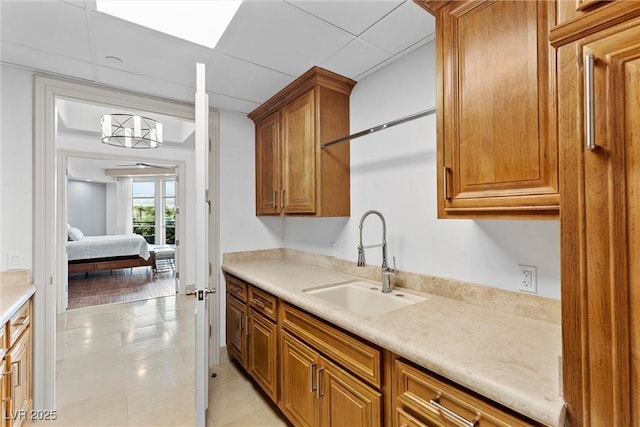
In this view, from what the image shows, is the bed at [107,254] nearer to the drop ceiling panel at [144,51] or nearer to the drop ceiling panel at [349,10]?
the drop ceiling panel at [144,51]

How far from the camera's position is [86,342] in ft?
10.3

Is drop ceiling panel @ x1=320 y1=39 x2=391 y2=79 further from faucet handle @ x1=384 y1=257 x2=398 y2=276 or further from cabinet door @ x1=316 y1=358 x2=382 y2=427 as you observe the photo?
cabinet door @ x1=316 y1=358 x2=382 y2=427

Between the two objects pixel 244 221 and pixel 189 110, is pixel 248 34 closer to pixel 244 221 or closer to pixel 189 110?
A: pixel 189 110

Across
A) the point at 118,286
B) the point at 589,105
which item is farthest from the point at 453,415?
the point at 118,286

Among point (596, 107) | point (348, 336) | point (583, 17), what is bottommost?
point (348, 336)

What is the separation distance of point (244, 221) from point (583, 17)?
2.65 meters

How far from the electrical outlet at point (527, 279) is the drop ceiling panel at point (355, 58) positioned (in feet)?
4.68

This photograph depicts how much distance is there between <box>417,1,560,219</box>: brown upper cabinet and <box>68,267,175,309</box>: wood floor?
526 cm

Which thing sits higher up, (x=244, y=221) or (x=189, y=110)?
(x=189, y=110)

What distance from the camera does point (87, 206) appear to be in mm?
8531

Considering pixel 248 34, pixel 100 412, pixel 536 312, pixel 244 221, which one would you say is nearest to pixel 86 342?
pixel 100 412

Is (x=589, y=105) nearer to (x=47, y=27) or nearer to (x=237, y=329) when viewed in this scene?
(x=47, y=27)

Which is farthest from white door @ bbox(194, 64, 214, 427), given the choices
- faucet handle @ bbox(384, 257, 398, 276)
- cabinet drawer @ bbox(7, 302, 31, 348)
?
faucet handle @ bbox(384, 257, 398, 276)

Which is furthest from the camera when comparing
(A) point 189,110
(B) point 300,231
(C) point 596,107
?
(B) point 300,231
